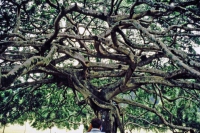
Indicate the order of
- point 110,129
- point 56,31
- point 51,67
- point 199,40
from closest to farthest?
point 56,31, point 51,67, point 110,129, point 199,40

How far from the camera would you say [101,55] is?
19.1ft

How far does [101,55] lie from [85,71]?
789 millimetres

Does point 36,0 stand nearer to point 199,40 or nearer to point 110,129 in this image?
point 110,129

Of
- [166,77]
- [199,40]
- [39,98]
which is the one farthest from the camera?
[39,98]

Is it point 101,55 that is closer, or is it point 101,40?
point 101,40

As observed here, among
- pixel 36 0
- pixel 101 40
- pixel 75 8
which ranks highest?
pixel 36 0

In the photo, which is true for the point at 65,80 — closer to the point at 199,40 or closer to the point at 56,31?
the point at 56,31

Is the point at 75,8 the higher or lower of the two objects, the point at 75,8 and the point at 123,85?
the higher

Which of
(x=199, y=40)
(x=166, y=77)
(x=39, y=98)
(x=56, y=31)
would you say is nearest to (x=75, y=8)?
(x=56, y=31)

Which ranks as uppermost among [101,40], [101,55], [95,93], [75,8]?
[75,8]

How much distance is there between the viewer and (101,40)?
494 cm

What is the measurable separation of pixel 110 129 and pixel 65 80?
6.21 ft

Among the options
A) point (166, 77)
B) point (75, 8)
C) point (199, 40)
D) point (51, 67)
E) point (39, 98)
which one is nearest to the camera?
point (75, 8)

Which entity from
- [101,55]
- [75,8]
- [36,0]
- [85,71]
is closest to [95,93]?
[85,71]
